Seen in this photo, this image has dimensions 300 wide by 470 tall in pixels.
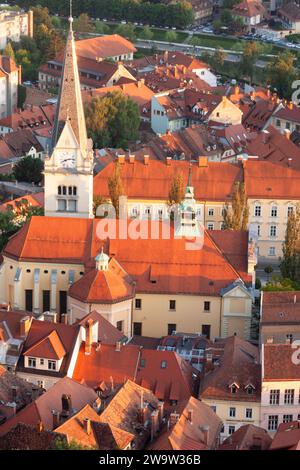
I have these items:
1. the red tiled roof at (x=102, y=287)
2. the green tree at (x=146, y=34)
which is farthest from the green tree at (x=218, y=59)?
the red tiled roof at (x=102, y=287)

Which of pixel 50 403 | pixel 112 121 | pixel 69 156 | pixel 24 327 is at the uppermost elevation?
pixel 69 156

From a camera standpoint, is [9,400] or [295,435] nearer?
[295,435]

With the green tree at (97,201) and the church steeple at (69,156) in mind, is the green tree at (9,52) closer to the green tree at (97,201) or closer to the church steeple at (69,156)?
the green tree at (97,201)

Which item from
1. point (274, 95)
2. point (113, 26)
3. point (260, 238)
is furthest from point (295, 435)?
point (113, 26)

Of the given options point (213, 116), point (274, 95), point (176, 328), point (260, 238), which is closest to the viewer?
point (176, 328)

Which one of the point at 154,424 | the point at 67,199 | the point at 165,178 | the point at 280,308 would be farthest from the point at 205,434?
the point at 165,178

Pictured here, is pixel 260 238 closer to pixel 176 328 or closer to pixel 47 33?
pixel 176 328

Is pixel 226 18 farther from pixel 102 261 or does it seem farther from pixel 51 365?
pixel 51 365
